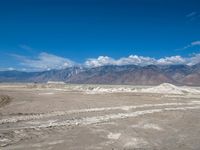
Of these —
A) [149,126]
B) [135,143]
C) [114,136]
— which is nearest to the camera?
[135,143]

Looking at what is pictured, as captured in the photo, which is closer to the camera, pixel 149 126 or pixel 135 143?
pixel 135 143

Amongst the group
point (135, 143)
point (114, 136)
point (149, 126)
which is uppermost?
point (149, 126)

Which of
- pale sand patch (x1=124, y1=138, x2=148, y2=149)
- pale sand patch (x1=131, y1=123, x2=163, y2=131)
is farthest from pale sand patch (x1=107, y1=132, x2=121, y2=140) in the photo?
pale sand patch (x1=131, y1=123, x2=163, y2=131)

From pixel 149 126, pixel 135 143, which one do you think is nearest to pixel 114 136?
pixel 135 143

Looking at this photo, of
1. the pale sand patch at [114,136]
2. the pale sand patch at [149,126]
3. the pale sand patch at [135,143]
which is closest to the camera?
the pale sand patch at [135,143]

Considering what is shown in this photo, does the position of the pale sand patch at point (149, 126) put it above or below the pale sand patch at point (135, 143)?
above

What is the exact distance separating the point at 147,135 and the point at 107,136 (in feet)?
8.52

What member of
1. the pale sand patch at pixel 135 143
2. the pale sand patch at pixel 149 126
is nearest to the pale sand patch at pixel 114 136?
the pale sand patch at pixel 135 143

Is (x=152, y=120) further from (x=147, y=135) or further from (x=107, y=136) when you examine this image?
(x=107, y=136)

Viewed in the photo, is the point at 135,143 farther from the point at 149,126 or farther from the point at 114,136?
the point at 149,126

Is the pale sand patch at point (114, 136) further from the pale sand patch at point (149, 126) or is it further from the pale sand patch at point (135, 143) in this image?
the pale sand patch at point (149, 126)

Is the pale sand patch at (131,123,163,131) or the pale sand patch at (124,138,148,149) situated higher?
the pale sand patch at (131,123,163,131)

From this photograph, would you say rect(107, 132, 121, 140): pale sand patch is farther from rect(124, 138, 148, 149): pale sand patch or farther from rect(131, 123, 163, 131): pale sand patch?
rect(131, 123, 163, 131): pale sand patch

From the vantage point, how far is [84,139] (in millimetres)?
15844
